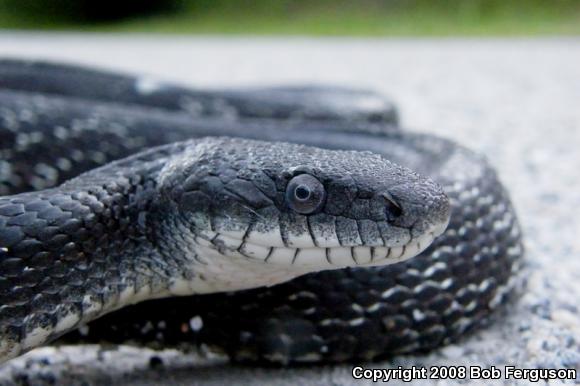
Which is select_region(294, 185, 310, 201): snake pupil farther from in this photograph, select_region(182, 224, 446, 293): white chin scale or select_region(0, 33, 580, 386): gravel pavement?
select_region(0, 33, 580, 386): gravel pavement

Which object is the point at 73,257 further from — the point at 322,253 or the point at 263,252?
the point at 322,253

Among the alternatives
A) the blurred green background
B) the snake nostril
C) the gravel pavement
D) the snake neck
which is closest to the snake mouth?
the snake nostril

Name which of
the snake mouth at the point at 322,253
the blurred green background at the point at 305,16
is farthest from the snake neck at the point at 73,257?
the blurred green background at the point at 305,16

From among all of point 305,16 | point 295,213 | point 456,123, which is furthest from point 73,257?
point 305,16

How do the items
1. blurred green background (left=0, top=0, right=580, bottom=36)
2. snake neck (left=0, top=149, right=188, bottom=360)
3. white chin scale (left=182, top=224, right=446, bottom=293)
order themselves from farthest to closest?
blurred green background (left=0, top=0, right=580, bottom=36)
white chin scale (left=182, top=224, right=446, bottom=293)
snake neck (left=0, top=149, right=188, bottom=360)

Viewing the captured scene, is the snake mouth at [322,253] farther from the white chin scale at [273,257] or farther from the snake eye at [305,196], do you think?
the snake eye at [305,196]

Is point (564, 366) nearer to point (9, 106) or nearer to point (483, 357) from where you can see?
point (483, 357)

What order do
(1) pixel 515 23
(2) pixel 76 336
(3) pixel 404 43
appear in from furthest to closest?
1. (1) pixel 515 23
2. (3) pixel 404 43
3. (2) pixel 76 336

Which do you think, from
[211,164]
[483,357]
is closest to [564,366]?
[483,357]
